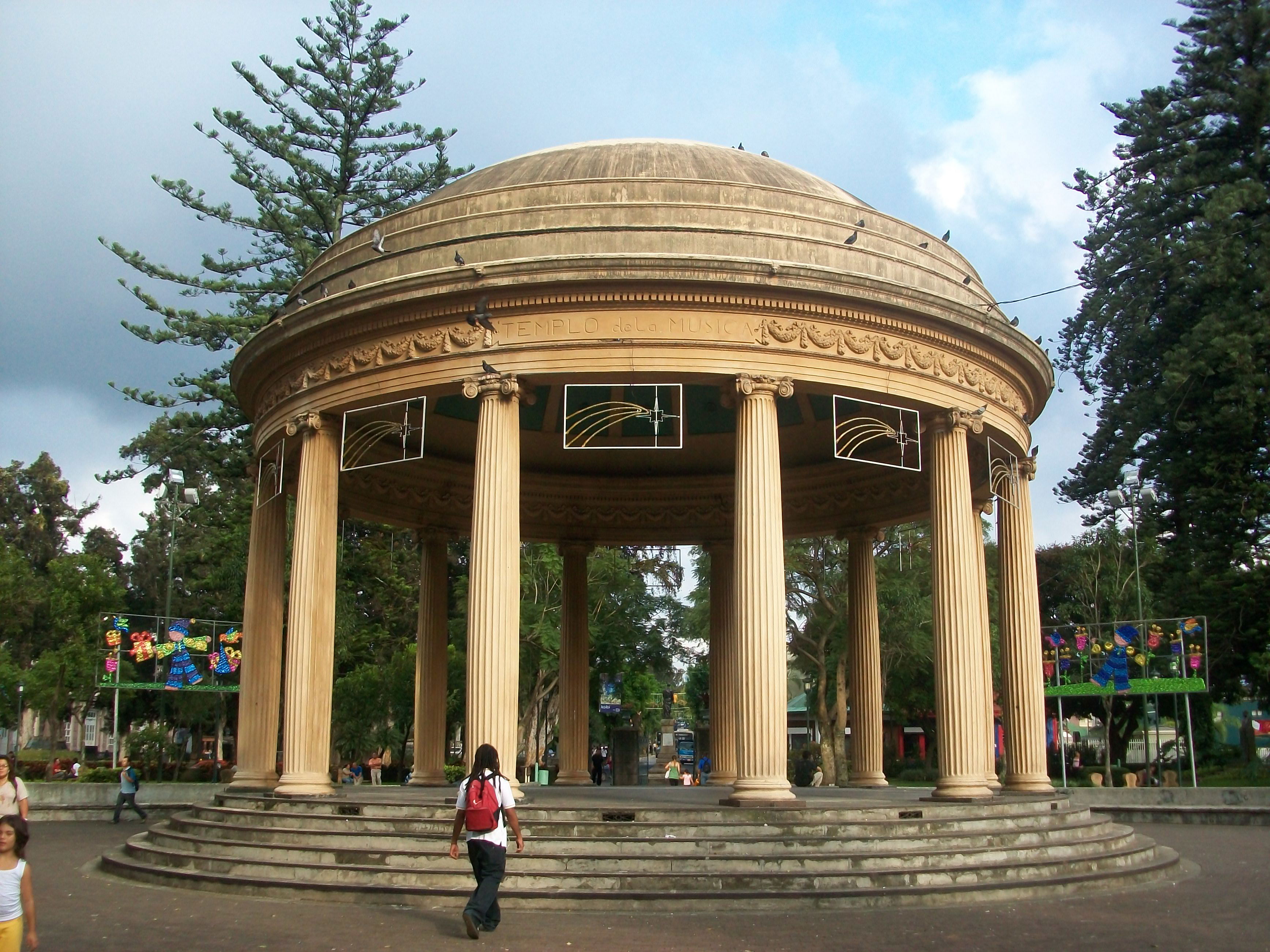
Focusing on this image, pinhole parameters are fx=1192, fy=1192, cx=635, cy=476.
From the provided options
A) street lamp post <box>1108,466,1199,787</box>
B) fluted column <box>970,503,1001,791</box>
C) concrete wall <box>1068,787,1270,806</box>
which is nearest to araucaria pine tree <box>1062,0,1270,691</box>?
street lamp post <box>1108,466,1199,787</box>

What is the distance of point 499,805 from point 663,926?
2.67 m

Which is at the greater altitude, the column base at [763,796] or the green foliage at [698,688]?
the green foliage at [698,688]

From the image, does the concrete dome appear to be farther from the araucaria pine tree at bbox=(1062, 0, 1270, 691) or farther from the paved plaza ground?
the araucaria pine tree at bbox=(1062, 0, 1270, 691)

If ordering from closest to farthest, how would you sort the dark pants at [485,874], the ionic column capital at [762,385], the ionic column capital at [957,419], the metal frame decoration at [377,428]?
the dark pants at [485,874], the ionic column capital at [762,385], the ionic column capital at [957,419], the metal frame decoration at [377,428]

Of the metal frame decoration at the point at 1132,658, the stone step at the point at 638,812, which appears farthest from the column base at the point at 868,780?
the stone step at the point at 638,812

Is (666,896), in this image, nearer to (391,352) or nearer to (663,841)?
(663,841)

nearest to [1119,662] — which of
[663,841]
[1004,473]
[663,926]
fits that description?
[1004,473]

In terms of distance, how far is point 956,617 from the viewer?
22.1m

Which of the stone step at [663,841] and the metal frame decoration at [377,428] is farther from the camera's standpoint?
the metal frame decoration at [377,428]

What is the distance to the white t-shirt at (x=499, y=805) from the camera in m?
12.8

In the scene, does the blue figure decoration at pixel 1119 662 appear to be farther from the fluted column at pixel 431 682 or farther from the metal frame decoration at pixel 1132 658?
the fluted column at pixel 431 682

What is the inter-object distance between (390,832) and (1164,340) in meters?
33.7

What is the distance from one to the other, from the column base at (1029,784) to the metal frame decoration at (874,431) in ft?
22.0

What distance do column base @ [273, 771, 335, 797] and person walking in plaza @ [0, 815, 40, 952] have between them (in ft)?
39.9
